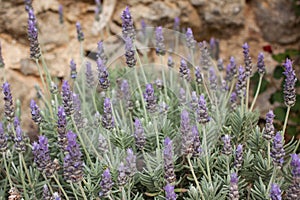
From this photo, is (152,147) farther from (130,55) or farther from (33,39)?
(33,39)

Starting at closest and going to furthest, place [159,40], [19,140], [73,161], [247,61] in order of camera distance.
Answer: [73,161] < [19,140] < [247,61] < [159,40]

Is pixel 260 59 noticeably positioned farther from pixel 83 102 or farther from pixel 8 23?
pixel 8 23

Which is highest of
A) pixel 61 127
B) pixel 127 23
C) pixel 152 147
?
pixel 127 23

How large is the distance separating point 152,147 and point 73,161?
1.52 ft

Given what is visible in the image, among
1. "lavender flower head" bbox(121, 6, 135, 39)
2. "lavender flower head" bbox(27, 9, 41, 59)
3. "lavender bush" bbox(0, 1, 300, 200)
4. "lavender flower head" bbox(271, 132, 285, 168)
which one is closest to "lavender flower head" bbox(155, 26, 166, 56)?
"lavender bush" bbox(0, 1, 300, 200)

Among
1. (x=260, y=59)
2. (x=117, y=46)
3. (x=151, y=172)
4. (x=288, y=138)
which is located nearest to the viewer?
(x=151, y=172)

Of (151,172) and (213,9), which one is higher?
(213,9)

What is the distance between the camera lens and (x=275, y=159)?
1.54 m

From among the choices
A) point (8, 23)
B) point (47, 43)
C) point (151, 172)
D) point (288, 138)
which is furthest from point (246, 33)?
point (151, 172)

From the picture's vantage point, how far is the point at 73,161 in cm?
147

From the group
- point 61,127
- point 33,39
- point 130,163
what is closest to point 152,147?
point 130,163

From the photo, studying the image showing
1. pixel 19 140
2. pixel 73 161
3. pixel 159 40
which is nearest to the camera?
pixel 73 161

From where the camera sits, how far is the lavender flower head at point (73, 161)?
1458 mm

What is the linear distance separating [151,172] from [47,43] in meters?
1.47
